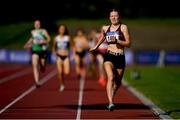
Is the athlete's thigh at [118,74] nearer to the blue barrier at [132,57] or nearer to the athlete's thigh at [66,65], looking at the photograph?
the athlete's thigh at [66,65]

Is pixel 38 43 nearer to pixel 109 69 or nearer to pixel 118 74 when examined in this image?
pixel 118 74

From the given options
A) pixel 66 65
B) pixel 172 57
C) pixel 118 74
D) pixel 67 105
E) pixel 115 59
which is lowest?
pixel 172 57

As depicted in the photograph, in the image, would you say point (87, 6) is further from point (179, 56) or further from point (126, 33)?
point (126, 33)

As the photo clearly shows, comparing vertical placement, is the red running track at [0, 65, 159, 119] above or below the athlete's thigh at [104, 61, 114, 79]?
below

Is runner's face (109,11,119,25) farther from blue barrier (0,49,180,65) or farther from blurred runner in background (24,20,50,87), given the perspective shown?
blue barrier (0,49,180,65)

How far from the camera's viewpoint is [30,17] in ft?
261

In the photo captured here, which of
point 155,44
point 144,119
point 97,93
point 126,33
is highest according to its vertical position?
point 126,33

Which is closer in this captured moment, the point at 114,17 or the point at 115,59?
the point at 114,17

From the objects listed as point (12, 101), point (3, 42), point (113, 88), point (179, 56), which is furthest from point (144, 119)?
point (3, 42)

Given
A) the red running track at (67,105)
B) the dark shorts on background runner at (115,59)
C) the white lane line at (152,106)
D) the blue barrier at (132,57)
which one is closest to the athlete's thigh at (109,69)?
the dark shorts on background runner at (115,59)

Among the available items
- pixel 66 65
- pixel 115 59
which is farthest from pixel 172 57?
pixel 115 59

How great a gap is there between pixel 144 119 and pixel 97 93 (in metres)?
8.04

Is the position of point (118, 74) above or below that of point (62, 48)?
above

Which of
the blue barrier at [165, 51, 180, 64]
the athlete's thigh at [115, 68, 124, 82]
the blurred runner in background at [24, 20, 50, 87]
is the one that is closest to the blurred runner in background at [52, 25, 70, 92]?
the blurred runner in background at [24, 20, 50, 87]
